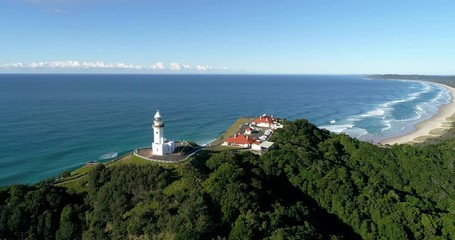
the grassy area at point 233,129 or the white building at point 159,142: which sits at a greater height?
the white building at point 159,142

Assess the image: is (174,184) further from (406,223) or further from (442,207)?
(442,207)

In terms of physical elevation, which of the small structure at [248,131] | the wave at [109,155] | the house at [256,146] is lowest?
the wave at [109,155]

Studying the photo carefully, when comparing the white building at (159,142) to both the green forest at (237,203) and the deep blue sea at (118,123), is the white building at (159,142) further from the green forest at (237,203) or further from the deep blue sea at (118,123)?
the deep blue sea at (118,123)

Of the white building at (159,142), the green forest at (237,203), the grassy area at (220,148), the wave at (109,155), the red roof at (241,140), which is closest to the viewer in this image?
the green forest at (237,203)

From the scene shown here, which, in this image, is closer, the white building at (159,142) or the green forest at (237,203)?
the green forest at (237,203)

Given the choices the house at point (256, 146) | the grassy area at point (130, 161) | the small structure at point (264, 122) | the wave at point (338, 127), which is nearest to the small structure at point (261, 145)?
the house at point (256, 146)

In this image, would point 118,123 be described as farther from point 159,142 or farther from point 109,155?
point 159,142

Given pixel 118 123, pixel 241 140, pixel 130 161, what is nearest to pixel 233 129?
pixel 241 140

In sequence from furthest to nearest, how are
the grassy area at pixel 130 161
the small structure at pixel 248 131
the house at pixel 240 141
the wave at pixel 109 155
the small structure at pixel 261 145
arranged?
the wave at pixel 109 155, the small structure at pixel 248 131, the house at pixel 240 141, the small structure at pixel 261 145, the grassy area at pixel 130 161
